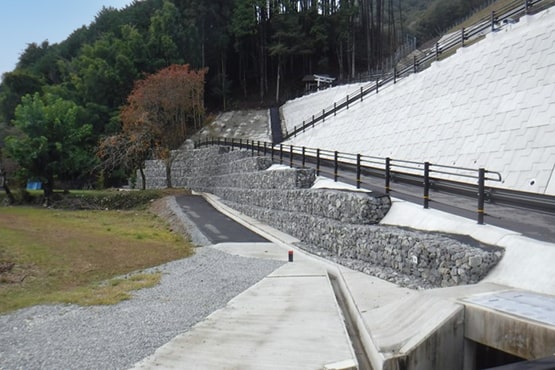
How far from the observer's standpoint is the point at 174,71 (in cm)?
3944

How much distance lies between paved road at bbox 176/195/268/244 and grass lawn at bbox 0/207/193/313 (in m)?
1.14

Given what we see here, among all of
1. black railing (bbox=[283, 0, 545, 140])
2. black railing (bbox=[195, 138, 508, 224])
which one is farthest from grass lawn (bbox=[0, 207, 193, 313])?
black railing (bbox=[283, 0, 545, 140])

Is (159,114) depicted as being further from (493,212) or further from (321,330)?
(321,330)

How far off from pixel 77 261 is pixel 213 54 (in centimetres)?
5222

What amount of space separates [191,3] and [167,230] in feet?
151

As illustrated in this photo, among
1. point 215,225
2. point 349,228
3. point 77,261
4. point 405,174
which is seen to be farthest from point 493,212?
point 215,225

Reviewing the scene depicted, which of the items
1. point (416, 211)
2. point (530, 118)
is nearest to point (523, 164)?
point (530, 118)

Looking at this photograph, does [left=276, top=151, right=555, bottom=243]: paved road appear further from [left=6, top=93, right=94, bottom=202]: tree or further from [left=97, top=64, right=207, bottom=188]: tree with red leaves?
[left=6, top=93, right=94, bottom=202]: tree

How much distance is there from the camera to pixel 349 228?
12.1 m

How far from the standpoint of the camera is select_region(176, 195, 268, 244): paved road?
15961mm

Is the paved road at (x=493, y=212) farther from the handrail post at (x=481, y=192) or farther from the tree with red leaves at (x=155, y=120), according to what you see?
the tree with red leaves at (x=155, y=120)

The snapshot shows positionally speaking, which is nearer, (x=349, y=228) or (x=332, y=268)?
(x=332, y=268)

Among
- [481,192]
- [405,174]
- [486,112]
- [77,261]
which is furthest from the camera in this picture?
[486,112]

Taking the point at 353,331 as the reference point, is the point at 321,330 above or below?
above
